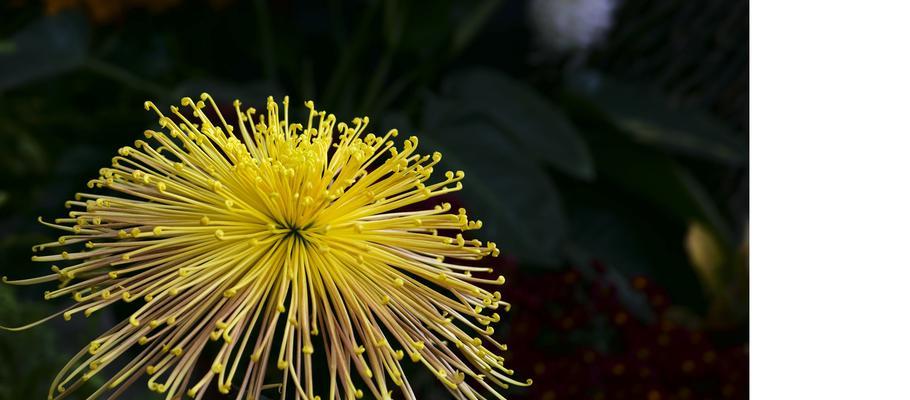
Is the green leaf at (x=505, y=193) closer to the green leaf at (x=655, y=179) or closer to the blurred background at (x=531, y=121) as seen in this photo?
the blurred background at (x=531, y=121)

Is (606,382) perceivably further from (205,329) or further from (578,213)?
(205,329)

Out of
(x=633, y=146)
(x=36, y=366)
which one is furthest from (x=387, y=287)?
(x=633, y=146)

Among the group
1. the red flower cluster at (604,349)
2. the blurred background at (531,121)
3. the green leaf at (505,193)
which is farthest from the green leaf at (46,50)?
the red flower cluster at (604,349)

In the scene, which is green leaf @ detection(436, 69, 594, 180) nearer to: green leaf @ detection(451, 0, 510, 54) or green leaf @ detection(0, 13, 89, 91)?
green leaf @ detection(451, 0, 510, 54)

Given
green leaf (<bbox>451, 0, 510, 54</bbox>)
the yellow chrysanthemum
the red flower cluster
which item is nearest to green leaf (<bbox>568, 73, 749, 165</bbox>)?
green leaf (<bbox>451, 0, 510, 54</bbox>)

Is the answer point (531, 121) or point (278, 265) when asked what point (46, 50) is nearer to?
point (531, 121)
